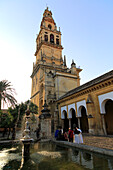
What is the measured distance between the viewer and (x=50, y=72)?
3098cm

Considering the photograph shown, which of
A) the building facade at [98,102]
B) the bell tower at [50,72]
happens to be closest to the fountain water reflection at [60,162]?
the building facade at [98,102]

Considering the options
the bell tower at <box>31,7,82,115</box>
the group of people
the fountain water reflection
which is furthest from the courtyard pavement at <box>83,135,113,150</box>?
the bell tower at <box>31,7,82,115</box>

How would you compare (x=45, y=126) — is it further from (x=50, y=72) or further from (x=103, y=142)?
(x=50, y=72)

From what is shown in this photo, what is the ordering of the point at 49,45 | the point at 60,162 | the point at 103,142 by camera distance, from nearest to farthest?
1. the point at 60,162
2. the point at 103,142
3. the point at 49,45

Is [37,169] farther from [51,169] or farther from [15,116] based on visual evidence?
[15,116]

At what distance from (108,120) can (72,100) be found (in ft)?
18.4

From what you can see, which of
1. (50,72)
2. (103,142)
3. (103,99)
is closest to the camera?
(103,142)

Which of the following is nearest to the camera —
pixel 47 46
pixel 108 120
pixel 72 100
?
pixel 108 120

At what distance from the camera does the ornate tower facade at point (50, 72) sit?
26.2 meters

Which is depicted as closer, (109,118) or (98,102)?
(98,102)

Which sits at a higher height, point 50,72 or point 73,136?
point 50,72

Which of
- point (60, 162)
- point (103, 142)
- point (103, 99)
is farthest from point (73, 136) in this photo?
point (60, 162)

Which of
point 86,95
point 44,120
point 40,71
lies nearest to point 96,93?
point 86,95

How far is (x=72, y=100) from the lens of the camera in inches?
676
